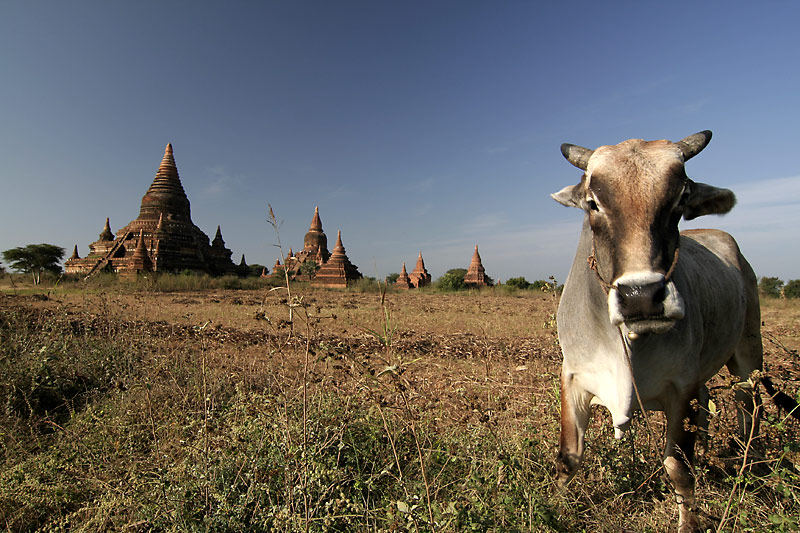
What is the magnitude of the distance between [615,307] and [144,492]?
7.97ft

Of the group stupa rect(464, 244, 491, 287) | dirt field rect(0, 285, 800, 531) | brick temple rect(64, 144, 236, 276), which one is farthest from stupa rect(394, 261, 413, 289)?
dirt field rect(0, 285, 800, 531)

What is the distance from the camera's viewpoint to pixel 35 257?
31.7 metres

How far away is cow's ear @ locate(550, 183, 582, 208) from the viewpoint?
1.87 m

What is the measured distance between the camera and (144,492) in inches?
77.4

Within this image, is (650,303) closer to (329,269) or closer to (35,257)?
(329,269)

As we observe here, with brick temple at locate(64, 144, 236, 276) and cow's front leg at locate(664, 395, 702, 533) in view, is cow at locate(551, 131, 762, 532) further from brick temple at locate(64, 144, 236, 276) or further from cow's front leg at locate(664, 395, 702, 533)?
brick temple at locate(64, 144, 236, 276)

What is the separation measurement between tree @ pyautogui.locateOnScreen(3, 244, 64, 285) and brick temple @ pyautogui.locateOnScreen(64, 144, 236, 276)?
3036 millimetres

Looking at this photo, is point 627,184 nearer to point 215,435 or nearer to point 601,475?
point 601,475

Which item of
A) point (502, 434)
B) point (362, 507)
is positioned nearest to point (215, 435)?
point (362, 507)

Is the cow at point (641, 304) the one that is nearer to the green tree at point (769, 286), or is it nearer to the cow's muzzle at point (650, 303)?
the cow's muzzle at point (650, 303)

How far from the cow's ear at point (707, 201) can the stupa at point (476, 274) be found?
30.3m

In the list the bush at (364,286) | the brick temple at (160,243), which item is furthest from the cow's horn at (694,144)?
the brick temple at (160,243)

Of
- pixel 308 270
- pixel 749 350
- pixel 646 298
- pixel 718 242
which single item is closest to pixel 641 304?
pixel 646 298

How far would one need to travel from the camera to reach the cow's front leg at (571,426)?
2014 millimetres
